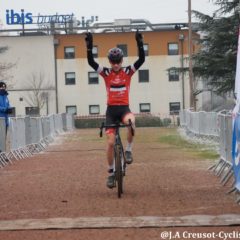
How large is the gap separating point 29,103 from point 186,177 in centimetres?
5635

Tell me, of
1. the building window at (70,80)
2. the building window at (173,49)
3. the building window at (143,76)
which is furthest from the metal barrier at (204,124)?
the building window at (173,49)

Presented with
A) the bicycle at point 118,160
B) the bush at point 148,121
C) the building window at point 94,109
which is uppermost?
the bicycle at point 118,160

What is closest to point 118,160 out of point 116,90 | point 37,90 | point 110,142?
point 110,142

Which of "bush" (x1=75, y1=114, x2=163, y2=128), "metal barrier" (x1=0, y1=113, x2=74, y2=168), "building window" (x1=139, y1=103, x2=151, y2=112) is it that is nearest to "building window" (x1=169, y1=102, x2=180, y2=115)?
"building window" (x1=139, y1=103, x2=151, y2=112)

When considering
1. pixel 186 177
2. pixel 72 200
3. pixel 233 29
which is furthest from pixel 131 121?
pixel 233 29

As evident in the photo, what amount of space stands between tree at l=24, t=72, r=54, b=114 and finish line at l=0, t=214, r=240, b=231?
5956 cm

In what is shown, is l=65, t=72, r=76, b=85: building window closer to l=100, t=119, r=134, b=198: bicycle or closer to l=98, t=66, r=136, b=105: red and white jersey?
l=98, t=66, r=136, b=105: red and white jersey

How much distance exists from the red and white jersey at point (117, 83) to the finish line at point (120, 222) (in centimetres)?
253

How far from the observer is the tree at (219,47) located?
28.9 metres

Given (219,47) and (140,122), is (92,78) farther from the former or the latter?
(219,47)

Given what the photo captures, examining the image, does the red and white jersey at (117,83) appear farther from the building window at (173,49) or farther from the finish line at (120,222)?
the building window at (173,49)

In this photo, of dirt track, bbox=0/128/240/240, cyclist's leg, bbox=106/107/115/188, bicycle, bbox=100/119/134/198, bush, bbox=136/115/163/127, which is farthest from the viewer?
bush, bbox=136/115/163/127

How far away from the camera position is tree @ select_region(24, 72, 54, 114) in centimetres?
6731

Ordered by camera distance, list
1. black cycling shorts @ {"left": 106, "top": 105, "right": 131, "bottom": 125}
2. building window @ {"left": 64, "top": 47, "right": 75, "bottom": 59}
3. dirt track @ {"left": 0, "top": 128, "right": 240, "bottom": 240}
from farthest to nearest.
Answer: building window @ {"left": 64, "top": 47, "right": 75, "bottom": 59} < black cycling shorts @ {"left": 106, "top": 105, "right": 131, "bottom": 125} < dirt track @ {"left": 0, "top": 128, "right": 240, "bottom": 240}
